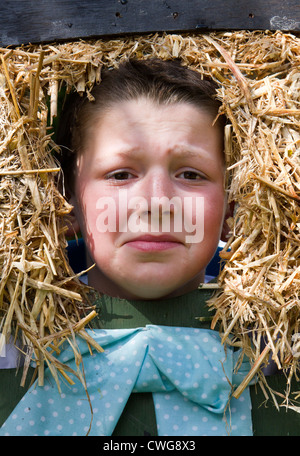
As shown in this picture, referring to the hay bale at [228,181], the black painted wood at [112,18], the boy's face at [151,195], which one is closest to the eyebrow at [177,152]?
the boy's face at [151,195]

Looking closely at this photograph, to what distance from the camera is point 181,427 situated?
1.81 metres

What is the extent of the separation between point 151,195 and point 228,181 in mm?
A: 324

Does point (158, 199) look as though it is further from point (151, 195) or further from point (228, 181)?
point (228, 181)

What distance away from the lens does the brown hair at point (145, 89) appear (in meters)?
2.01

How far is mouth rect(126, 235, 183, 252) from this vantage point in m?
1.89

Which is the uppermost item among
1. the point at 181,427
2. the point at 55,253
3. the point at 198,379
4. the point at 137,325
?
the point at 55,253

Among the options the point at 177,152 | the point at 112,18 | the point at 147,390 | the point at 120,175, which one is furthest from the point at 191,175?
the point at 147,390

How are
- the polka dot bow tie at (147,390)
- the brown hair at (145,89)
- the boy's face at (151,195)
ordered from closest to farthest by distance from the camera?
the polka dot bow tie at (147,390)
the boy's face at (151,195)
the brown hair at (145,89)

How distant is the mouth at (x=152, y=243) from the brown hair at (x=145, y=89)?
39 centimetres

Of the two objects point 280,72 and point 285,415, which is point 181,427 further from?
point 280,72

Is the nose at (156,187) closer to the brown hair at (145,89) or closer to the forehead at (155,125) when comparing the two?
the forehead at (155,125)

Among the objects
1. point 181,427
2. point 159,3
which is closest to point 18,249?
point 181,427

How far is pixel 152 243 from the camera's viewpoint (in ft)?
6.22

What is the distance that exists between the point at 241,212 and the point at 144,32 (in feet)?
2.16
